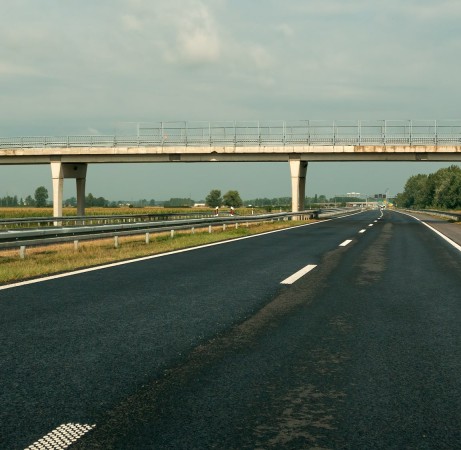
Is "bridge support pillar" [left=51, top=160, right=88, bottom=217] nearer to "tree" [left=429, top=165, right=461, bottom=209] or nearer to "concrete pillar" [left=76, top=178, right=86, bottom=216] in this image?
"concrete pillar" [left=76, top=178, right=86, bottom=216]

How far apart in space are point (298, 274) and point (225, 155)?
111ft

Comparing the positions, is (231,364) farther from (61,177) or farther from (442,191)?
(442,191)

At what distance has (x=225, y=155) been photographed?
4334cm

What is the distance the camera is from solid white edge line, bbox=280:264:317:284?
934cm

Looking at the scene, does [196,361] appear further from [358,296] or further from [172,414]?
[358,296]

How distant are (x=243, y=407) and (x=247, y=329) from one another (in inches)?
87.4

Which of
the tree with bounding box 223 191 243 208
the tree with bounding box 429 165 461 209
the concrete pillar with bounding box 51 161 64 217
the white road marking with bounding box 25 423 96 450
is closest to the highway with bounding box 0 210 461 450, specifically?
the white road marking with bounding box 25 423 96 450

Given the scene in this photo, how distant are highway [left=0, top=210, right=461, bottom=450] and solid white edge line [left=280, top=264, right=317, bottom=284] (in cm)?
13

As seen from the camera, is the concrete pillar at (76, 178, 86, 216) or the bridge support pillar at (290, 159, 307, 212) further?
the concrete pillar at (76, 178, 86, 216)

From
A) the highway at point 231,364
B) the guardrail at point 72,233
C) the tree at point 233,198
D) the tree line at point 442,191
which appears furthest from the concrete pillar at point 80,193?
the tree at point 233,198

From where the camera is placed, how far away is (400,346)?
5.20 m

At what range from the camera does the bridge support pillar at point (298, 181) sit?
43594 mm

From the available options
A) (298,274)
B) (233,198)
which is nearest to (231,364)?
(298,274)

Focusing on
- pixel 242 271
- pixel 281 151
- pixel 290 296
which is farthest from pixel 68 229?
pixel 281 151
